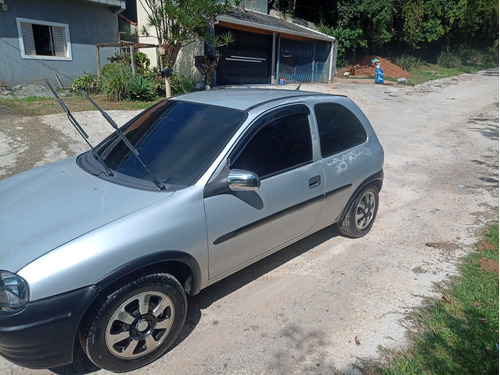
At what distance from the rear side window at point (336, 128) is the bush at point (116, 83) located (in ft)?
28.4

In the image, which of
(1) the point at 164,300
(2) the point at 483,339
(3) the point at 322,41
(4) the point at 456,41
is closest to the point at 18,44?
(1) the point at 164,300

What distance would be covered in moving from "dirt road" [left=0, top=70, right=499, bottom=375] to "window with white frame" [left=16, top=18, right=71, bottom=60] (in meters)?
5.74

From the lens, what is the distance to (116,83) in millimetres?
11156

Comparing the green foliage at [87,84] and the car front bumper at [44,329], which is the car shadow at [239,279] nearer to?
the car front bumper at [44,329]

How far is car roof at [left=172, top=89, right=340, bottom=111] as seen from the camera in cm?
345

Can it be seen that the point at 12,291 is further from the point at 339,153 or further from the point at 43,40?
the point at 43,40

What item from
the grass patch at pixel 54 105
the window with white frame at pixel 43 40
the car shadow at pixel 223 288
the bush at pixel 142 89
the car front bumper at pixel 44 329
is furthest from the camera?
the window with white frame at pixel 43 40

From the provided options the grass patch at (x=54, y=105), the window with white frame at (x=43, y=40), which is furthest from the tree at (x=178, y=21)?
the window with white frame at (x=43, y=40)

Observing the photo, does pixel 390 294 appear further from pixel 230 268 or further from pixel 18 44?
pixel 18 44

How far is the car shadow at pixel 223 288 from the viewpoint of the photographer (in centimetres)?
270

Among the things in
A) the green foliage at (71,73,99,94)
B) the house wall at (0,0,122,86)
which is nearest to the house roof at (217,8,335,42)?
the house wall at (0,0,122,86)

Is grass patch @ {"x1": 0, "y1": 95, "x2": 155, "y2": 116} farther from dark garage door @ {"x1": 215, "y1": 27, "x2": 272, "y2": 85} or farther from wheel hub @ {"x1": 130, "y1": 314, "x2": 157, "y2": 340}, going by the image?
wheel hub @ {"x1": 130, "y1": 314, "x2": 157, "y2": 340}

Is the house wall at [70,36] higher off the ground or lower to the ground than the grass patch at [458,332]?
higher

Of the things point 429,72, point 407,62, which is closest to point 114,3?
point 407,62
